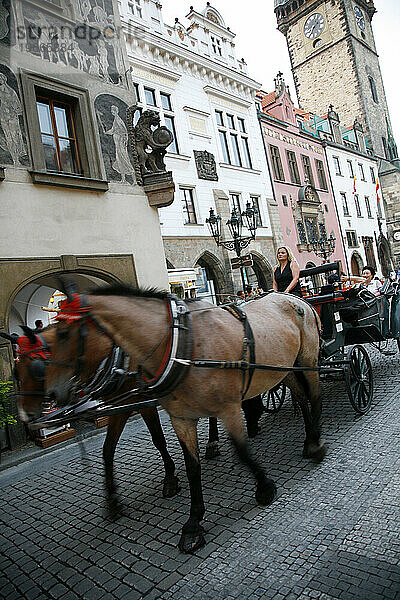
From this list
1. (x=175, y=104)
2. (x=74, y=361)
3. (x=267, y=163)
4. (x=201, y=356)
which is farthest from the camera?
(x=267, y=163)

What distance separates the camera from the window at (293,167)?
24.3 metres

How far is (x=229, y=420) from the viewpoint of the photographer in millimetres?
3189

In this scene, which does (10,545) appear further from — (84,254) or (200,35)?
(200,35)

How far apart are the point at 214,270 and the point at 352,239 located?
1633cm

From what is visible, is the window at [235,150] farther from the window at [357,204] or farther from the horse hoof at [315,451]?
the horse hoof at [315,451]

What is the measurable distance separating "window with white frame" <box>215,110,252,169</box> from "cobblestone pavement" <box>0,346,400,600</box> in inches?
658

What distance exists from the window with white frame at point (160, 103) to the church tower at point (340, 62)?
27194 millimetres

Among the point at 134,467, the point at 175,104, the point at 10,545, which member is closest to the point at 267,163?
the point at 175,104

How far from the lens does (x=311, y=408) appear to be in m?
4.38

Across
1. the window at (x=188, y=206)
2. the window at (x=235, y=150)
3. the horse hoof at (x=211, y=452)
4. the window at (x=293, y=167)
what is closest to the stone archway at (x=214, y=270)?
the window at (x=188, y=206)

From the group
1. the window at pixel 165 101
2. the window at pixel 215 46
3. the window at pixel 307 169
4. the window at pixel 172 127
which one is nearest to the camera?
the window at pixel 172 127

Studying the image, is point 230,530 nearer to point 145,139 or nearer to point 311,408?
point 311,408

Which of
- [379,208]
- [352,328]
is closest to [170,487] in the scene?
[352,328]

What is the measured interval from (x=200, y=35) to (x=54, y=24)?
44.8 ft
